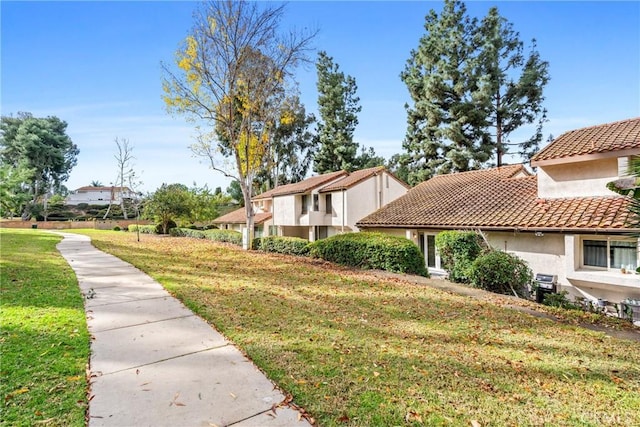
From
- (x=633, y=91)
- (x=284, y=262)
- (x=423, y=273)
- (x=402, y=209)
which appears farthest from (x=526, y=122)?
(x=284, y=262)

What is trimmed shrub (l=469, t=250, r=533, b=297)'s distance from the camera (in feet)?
31.5

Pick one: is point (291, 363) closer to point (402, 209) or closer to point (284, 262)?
point (284, 262)

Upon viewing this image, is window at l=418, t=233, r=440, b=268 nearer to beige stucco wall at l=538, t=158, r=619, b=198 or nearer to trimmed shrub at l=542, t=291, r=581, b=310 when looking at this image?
beige stucco wall at l=538, t=158, r=619, b=198

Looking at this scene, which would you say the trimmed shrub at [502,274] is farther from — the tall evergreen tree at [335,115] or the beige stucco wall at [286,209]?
the tall evergreen tree at [335,115]

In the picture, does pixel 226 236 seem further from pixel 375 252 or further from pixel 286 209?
pixel 375 252

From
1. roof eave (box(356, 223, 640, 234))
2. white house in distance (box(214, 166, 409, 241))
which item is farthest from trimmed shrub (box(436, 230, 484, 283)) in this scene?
white house in distance (box(214, 166, 409, 241))

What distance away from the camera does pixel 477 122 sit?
2861 centimetres

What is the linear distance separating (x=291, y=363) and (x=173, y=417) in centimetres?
144

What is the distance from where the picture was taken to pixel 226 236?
2592cm

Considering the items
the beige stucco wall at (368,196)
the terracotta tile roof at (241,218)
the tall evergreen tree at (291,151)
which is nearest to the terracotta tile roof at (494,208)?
the beige stucco wall at (368,196)

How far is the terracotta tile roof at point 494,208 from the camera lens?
417 inches

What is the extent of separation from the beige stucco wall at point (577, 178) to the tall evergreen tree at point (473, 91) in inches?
636

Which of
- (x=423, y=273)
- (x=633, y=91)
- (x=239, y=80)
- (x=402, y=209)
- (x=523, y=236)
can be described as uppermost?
(x=239, y=80)

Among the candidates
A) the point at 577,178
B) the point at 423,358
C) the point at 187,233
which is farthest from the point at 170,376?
the point at 187,233
